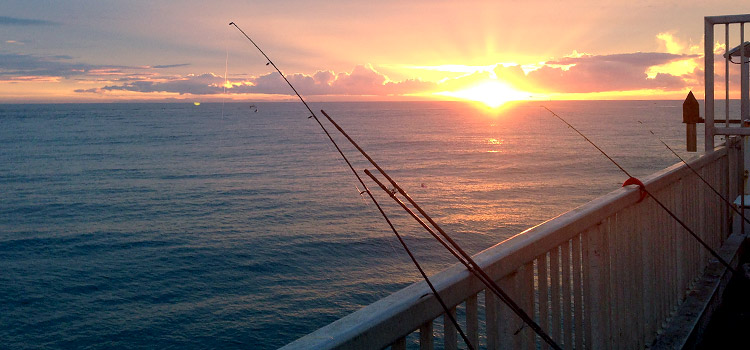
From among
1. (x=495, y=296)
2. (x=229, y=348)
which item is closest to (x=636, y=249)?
(x=495, y=296)

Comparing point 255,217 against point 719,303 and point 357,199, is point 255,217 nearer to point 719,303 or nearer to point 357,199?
point 357,199

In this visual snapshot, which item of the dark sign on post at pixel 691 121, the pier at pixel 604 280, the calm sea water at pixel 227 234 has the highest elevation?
the dark sign on post at pixel 691 121

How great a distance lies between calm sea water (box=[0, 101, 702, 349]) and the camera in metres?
19.7

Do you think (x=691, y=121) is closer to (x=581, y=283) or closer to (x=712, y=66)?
(x=712, y=66)

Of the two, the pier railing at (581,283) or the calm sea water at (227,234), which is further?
the calm sea water at (227,234)

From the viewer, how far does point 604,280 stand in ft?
8.99

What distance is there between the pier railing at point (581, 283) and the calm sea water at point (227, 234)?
3413 mm

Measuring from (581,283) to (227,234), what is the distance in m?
28.6

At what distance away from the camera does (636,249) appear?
127 inches

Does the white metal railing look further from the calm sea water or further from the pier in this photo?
the calm sea water

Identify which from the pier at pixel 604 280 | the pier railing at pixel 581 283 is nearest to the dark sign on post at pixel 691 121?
the pier at pixel 604 280

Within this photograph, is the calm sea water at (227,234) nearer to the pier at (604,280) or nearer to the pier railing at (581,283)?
the pier at (604,280)

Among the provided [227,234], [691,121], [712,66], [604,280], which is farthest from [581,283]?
[227,234]

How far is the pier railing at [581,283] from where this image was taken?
1.46 meters
